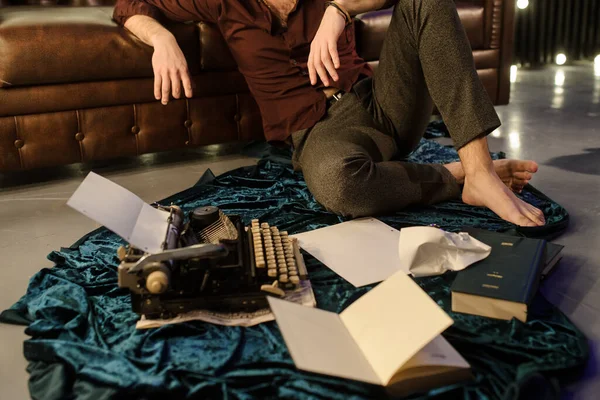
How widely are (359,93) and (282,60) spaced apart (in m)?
0.25

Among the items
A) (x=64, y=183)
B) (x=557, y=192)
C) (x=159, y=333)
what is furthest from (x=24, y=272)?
(x=557, y=192)

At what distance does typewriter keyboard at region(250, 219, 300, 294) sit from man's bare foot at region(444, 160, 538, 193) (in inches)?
23.3

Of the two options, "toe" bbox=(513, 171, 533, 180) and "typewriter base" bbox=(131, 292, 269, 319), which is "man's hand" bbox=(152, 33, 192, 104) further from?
"toe" bbox=(513, 171, 533, 180)

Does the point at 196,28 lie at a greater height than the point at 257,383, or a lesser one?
greater

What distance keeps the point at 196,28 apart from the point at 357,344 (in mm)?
1416

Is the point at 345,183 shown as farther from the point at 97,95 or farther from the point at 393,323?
the point at 97,95

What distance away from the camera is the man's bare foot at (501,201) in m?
1.40

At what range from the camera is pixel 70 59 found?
184cm

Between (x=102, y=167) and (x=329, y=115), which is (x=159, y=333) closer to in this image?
(x=329, y=115)

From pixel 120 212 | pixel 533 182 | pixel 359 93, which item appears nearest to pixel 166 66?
pixel 359 93

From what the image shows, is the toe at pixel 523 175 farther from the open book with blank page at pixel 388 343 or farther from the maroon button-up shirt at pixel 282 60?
the open book with blank page at pixel 388 343

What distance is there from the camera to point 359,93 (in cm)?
165

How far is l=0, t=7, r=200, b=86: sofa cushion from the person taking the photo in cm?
179

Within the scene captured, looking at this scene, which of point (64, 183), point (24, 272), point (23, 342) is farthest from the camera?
point (64, 183)
